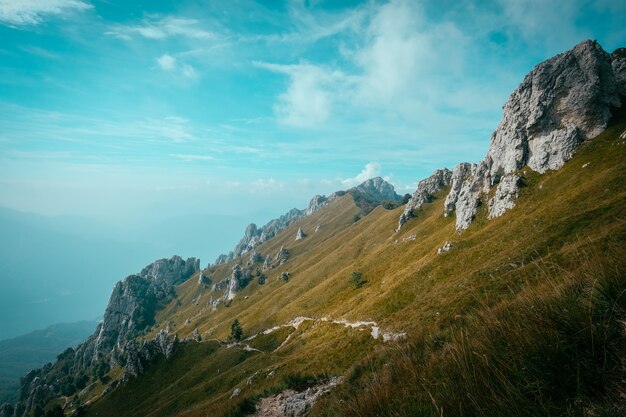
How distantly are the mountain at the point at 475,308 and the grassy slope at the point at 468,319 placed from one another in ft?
0.12

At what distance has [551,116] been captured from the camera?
70125 mm

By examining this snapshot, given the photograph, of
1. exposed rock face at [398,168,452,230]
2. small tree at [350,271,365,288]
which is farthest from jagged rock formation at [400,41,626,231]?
exposed rock face at [398,168,452,230]

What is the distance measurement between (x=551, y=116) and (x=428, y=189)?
180 feet

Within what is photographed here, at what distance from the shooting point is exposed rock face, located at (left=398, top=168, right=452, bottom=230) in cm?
11688

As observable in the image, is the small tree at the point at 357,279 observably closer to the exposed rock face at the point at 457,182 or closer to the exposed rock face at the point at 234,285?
the exposed rock face at the point at 457,182

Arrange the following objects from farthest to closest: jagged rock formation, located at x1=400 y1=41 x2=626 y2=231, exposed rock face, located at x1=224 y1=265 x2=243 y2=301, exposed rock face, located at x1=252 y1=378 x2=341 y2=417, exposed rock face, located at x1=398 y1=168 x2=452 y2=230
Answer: exposed rock face, located at x1=224 y1=265 x2=243 y2=301
exposed rock face, located at x1=398 y1=168 x2=452 y2=230
jagged rock formation, located at x1=400 y1=41 x2=626 y2=231
exposed rock face, located at x1=252 y1=378 x2=341 y2=417

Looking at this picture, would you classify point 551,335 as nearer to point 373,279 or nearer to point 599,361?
point 599,361

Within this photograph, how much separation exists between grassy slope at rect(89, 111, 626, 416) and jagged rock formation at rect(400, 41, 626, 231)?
133 inches

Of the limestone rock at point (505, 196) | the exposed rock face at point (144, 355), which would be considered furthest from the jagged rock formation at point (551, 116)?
the exposed rock face at point (144, 355)

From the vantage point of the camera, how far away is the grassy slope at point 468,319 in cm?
379

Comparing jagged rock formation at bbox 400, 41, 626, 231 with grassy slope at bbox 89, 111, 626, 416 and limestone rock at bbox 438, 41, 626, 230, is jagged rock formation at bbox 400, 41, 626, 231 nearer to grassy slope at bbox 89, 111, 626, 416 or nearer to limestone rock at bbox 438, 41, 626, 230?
limestone rock at bbox 438, 41, 626, 230

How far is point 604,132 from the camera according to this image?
6338 cm

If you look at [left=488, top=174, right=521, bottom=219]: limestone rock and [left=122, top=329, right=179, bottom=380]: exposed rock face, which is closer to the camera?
[left=488, top=174, right=521, bottom=219]: limestone rock

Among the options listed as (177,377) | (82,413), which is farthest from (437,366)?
(82,413)
